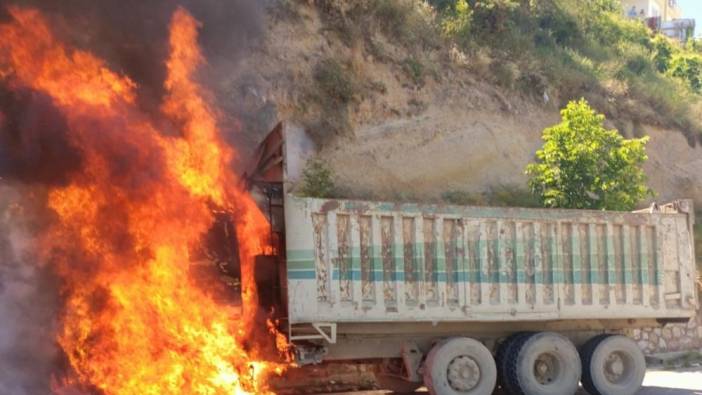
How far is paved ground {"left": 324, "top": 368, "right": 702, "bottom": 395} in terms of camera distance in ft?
37.8

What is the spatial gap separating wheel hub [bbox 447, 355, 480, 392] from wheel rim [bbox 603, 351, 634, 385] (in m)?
2.43

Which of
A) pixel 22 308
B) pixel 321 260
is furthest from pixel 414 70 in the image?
pixel 22 308

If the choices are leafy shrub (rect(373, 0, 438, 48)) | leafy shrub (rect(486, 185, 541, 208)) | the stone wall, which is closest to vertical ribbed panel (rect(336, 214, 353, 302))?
the stone wall

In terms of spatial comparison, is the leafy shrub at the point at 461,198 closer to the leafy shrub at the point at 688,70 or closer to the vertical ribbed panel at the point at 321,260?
the vertical ribbed panel at the point at 321,260

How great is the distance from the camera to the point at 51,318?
9438 mm

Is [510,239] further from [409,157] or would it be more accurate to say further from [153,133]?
[409,157]

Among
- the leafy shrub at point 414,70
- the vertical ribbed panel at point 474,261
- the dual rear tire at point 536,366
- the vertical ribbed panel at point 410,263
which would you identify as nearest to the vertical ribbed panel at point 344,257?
the vertical ribbed panel at point 410,263

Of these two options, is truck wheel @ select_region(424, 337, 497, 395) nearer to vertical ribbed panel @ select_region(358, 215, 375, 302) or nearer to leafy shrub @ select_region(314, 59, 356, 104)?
vertical ribbed panel @ select_region(358, 215, 375, 302)

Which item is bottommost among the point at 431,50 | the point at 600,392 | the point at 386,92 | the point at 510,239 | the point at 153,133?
the point at 600,392

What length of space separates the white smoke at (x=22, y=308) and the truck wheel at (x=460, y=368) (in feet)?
15.8

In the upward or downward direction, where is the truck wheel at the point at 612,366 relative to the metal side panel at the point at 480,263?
downward

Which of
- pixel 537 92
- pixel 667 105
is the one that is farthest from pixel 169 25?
pixel 667 105

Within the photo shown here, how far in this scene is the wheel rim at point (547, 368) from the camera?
34.8 feet

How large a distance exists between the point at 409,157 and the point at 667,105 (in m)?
13.4
